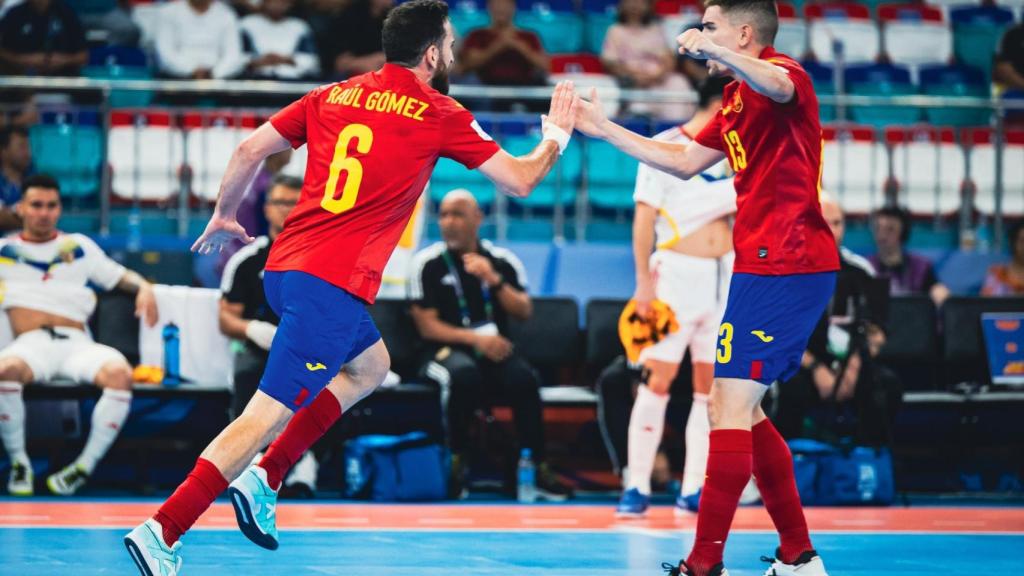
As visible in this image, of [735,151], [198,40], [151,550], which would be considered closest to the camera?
[151,550]

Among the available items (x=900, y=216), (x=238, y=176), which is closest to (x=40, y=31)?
(x=900, y=216)

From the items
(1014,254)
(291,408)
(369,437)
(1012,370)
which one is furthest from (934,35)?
(291,408)

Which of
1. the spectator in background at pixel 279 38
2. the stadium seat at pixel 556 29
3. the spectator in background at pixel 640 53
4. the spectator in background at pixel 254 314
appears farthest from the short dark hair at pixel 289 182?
the stadium seat at pixel 556 29

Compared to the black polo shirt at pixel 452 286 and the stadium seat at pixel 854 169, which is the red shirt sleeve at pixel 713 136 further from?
the stadium seat at pixel 854 169

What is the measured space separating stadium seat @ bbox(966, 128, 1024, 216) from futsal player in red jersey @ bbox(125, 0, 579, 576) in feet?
26.2

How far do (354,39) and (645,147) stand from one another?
7.10 m

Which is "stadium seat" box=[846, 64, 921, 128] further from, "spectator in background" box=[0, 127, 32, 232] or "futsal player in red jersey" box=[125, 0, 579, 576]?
"futsal player in red jersey" box=[125, 0, 579, 576]

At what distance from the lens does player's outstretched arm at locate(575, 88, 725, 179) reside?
5695 millimetres

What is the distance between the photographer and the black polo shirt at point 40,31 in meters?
12.1

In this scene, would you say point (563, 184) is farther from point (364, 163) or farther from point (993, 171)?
point (364, 163)

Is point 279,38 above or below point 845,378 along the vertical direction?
above

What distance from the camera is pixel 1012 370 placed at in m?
10.1

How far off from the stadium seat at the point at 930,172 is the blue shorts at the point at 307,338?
330 inches

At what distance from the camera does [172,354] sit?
31.5ft
